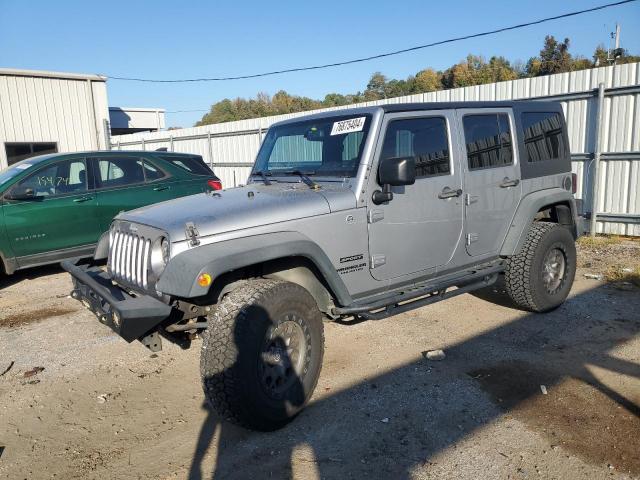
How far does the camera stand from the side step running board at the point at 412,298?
11.8 ft

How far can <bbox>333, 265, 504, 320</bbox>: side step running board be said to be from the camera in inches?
142

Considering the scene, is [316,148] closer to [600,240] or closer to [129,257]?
[129,257]

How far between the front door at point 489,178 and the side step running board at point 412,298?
22cm

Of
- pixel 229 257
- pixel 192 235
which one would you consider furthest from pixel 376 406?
pixel 192 235

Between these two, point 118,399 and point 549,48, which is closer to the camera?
point 118,399

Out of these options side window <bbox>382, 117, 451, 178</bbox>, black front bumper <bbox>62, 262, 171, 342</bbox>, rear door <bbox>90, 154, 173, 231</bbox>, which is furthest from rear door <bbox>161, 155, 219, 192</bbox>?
side window <bbox>382, 117, 451, 178</bbox>

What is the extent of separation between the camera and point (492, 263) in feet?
15.7

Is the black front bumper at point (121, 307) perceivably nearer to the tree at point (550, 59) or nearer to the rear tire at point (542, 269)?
the rear tire at point (542, 269)

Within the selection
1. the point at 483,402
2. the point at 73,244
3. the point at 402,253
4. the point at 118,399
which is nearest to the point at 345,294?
the point at 402,253

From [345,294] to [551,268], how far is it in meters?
2.78

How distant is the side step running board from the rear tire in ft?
0.84

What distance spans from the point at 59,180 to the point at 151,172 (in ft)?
4.07

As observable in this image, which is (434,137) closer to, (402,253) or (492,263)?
(402,253)

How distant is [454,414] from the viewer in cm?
331
